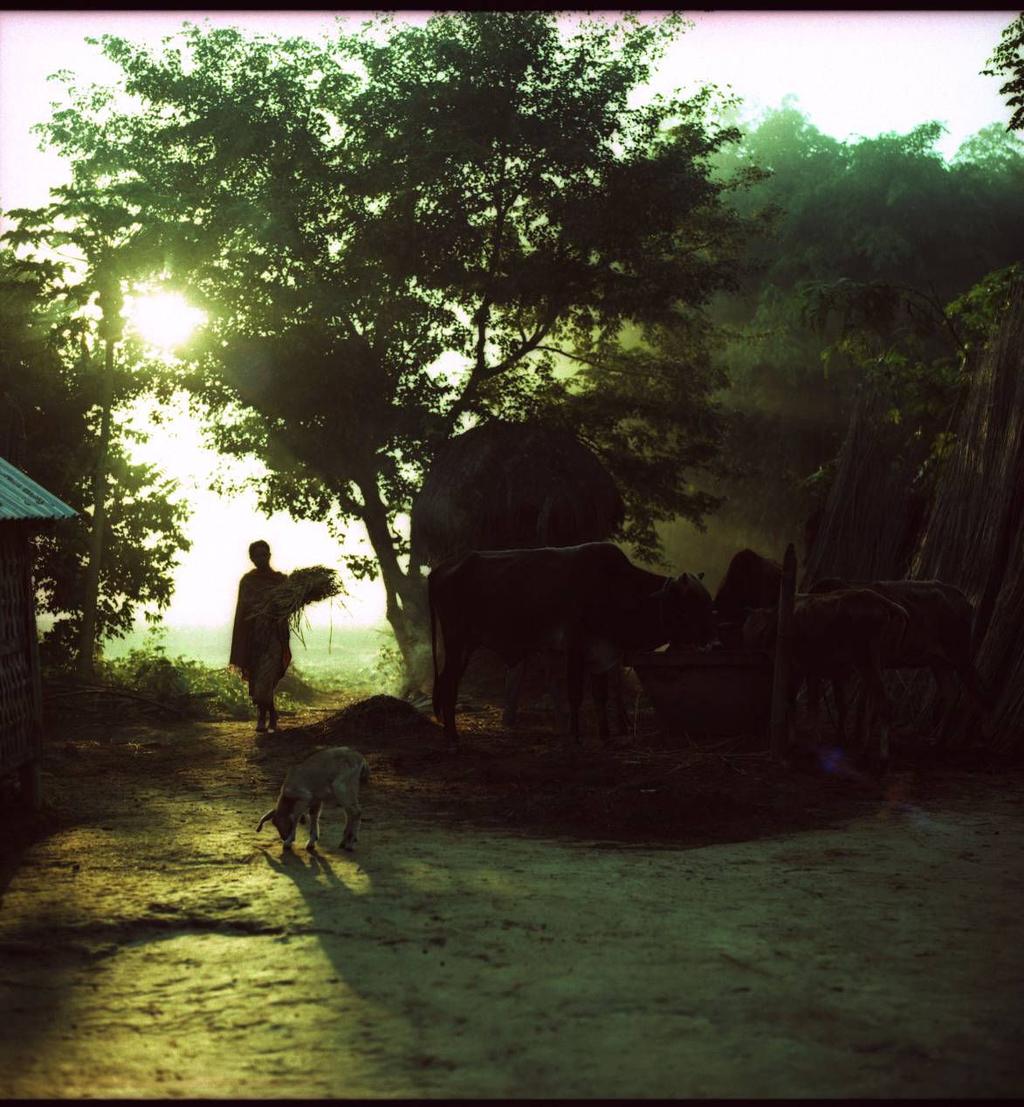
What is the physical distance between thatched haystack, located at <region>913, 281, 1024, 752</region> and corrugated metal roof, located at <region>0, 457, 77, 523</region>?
7.82 m

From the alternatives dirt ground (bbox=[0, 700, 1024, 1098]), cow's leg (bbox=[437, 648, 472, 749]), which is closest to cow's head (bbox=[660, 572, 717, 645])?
cow's leg (bbox=[437, 648, 472, 749])

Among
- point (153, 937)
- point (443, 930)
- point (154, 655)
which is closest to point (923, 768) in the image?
point (443, 930)

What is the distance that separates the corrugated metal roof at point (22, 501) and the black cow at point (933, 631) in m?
6.52

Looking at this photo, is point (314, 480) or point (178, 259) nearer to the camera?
point (178, 259)

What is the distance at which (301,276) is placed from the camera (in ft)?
59.3

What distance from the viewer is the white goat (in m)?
7.07

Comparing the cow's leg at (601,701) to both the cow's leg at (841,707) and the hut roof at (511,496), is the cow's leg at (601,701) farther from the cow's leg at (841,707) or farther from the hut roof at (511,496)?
the hut roof at (511,496)

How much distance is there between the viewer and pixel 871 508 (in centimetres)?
1356

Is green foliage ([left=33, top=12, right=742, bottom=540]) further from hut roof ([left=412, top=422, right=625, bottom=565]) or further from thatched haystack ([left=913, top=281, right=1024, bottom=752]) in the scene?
thatched haystack ([left=913, top=281, right=1024, bottom=752])

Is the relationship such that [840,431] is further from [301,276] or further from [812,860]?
[812,860]

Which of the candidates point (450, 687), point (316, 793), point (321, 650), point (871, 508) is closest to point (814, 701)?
point (871, 508)

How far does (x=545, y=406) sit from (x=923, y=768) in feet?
33.6

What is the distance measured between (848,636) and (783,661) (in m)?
0.78

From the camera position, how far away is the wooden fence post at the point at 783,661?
9734 mm
